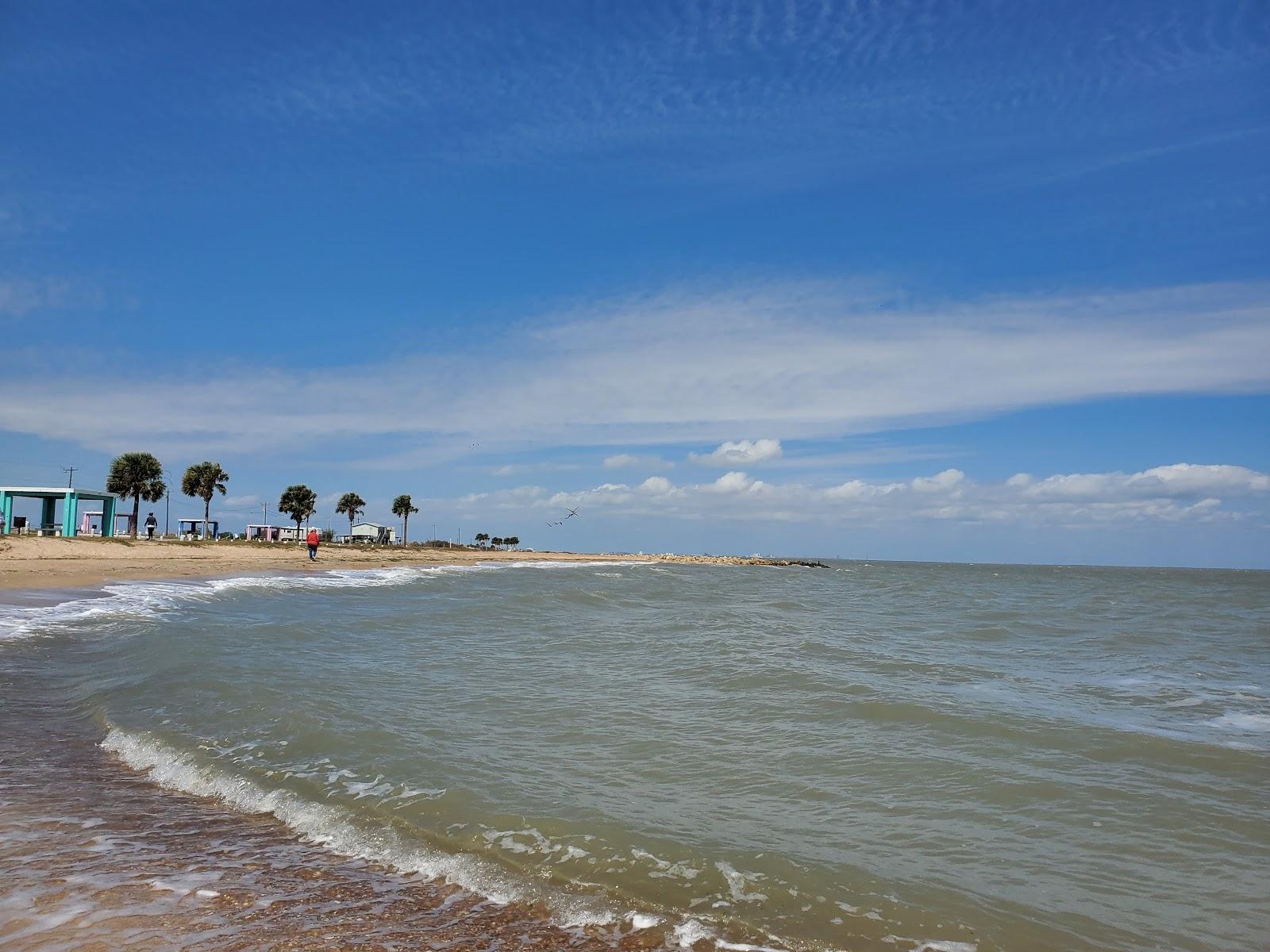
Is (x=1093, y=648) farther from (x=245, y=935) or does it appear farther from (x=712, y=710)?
(x=245, y=935)

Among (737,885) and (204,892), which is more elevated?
(204,892)

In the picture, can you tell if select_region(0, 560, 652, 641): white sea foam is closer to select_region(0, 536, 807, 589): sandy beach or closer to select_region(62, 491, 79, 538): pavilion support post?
select_region(0, 536, 807, 589): sandy beach

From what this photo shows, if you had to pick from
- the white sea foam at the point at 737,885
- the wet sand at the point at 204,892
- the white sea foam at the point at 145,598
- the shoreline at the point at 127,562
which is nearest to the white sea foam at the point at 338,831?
the wet sand at the point at 204,892

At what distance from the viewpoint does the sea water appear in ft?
15.8

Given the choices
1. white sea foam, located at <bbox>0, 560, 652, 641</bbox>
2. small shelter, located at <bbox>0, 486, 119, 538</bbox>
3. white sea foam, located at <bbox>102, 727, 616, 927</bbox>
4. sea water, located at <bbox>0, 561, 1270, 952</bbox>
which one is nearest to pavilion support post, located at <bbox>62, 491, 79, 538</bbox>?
small shelter, located at <bbox>0, 486, 119, 538</bbox>

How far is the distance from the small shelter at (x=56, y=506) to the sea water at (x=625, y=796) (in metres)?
46.9

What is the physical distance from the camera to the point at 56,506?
60.9 metres

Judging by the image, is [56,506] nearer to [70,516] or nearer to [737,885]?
[70,516]

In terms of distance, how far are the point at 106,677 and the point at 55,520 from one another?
2407 inches

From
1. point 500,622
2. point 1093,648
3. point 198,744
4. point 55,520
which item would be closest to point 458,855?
point 198,744

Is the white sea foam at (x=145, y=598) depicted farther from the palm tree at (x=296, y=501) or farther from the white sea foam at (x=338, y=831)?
the palm tree at (x=296, y=501)

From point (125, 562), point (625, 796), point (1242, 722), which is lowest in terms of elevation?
point (1242, 722)

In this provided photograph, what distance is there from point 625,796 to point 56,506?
6938 centimetres

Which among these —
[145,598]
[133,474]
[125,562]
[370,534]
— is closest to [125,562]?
[125,562]
